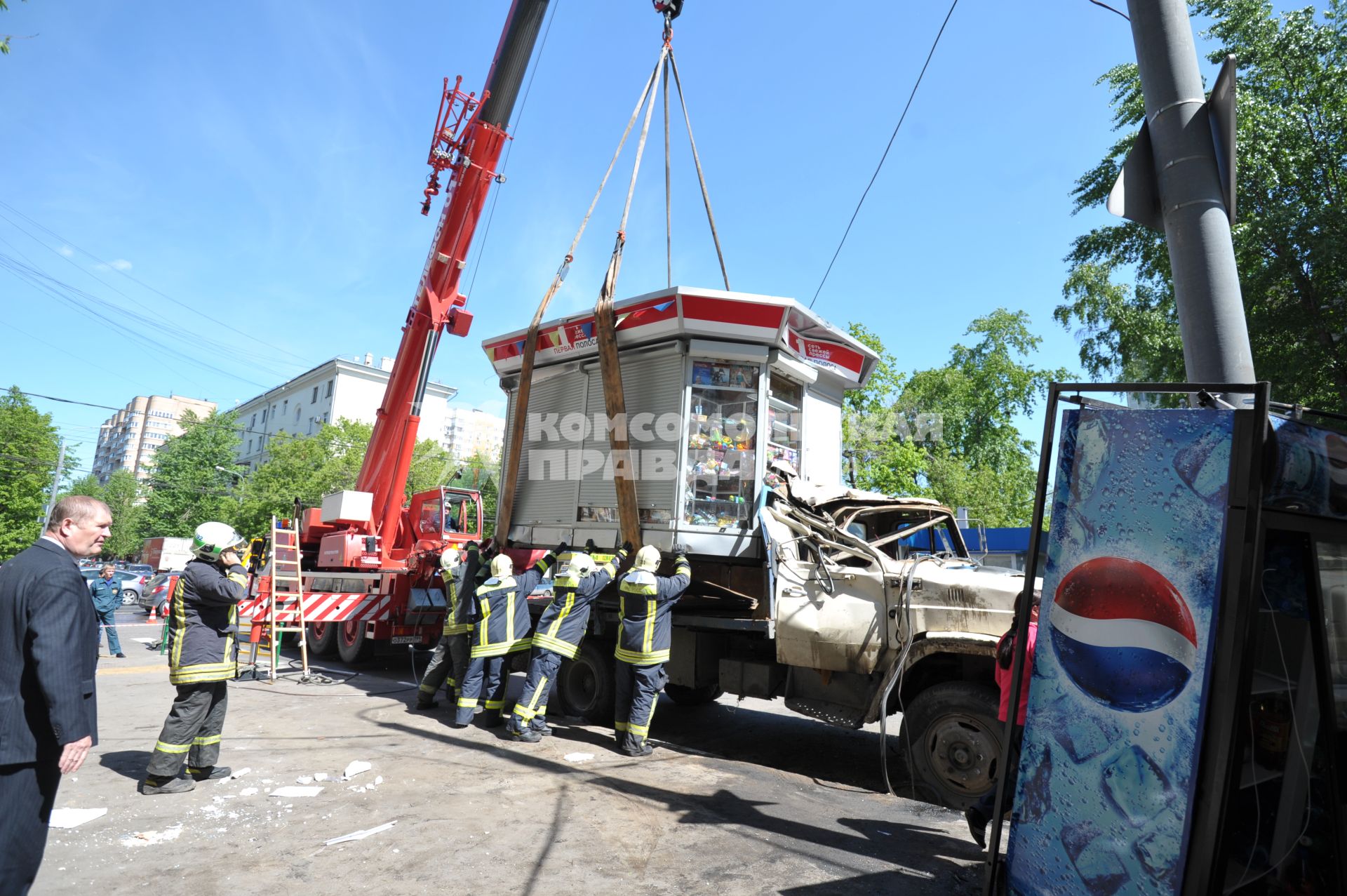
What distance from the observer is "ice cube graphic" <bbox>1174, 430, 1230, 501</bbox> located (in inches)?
105

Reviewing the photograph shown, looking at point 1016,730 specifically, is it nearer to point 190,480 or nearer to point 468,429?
point 190,480

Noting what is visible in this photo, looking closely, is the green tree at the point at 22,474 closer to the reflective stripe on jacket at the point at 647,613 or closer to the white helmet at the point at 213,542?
the white helmet at the point at 213,542

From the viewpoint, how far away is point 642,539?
23.8 feet

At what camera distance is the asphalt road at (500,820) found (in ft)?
12.2

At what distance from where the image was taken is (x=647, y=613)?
21.4 feet

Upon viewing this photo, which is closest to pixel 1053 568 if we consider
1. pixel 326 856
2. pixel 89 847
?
pixel 326 856

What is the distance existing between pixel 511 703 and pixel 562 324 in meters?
4.39

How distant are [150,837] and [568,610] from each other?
3.57 meters

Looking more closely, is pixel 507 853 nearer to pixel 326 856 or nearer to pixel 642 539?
pixel 326 856

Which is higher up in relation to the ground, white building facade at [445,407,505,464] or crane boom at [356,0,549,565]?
white building facade at [445,407,505,464]

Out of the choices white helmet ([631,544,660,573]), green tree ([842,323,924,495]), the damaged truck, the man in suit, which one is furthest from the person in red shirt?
green tree ([842,323,924,495])

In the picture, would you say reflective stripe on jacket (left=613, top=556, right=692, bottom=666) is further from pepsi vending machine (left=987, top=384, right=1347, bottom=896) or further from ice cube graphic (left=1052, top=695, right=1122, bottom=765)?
ice cube graphic (left=1052, top=695, right=1122, bottom=765)

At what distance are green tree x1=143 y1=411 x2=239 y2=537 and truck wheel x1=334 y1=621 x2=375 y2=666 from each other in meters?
41.0

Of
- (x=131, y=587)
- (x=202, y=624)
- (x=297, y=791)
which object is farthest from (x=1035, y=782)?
(x=131, y=587)
